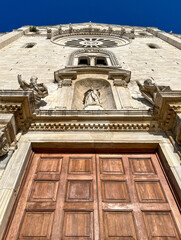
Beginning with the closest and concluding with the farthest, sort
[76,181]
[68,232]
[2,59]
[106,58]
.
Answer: [68,232] → [76,181] → [2,59] → [106,58]

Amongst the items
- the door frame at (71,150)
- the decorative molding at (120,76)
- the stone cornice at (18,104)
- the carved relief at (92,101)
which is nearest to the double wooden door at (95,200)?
the door frame at (71,150)

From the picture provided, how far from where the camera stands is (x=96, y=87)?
948 centimetres

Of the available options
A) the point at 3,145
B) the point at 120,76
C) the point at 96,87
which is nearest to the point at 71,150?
the point at 3,145

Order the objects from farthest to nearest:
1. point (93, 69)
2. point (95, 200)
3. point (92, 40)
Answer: point (92, 40), point (93, 69), point (95, 200)

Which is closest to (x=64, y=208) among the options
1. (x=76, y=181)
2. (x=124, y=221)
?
(x=76, y=181)

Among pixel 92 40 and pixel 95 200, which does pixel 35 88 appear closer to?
pixel 95 200

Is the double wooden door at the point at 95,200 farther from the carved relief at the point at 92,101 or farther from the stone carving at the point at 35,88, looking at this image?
the carved relief at the point at 92,101

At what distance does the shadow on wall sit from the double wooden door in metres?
3.14

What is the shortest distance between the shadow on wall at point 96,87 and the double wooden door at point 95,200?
3139 mm

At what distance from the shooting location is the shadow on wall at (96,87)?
26.0ft

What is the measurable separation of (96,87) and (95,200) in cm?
633

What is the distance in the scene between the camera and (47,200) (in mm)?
4070

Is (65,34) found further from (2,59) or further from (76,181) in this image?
(76,181)

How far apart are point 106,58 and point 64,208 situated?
11.1 meters
